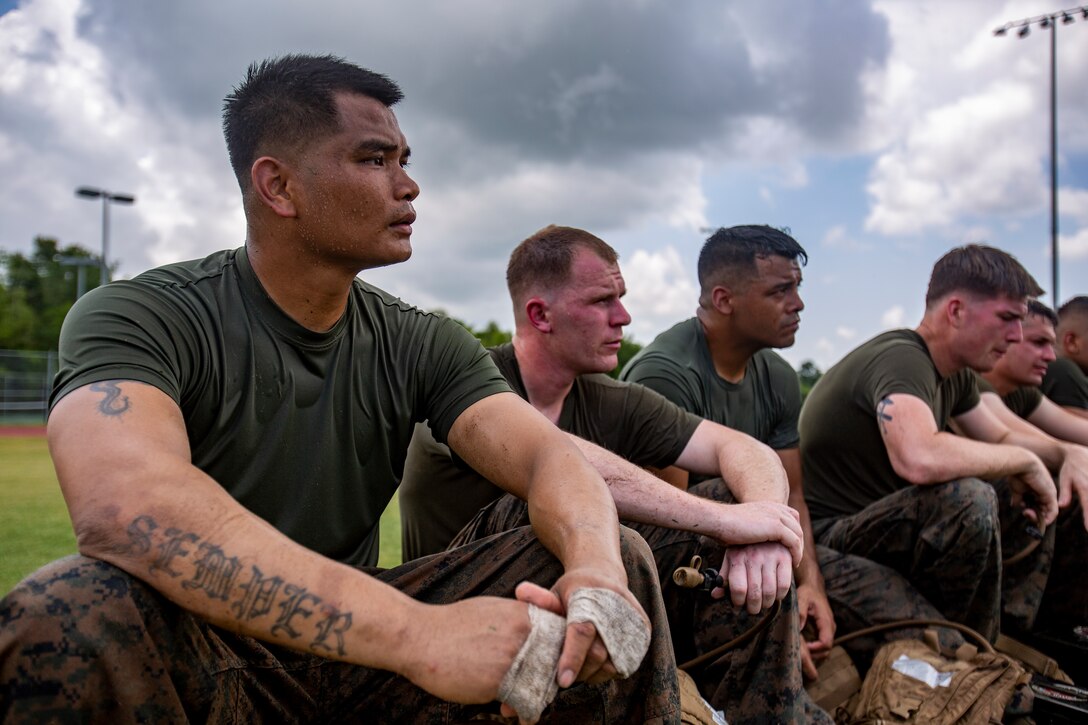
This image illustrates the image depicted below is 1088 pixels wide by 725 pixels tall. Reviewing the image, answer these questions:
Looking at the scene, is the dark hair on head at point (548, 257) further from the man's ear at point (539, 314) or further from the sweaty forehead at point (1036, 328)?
the sweaty forehead at point (1036, 328)

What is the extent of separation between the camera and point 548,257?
364 centimetres

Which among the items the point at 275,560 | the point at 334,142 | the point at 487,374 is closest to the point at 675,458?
the point at 487,374

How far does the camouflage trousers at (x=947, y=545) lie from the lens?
3.46 metres

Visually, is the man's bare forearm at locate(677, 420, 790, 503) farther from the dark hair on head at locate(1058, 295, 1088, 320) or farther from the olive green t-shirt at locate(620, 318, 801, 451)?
the dark hair on head at locate(1058, 295, 1088, 320)

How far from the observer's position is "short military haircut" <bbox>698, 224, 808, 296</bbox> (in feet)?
15.0

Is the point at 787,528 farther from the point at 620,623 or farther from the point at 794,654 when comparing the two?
the point at 620,623

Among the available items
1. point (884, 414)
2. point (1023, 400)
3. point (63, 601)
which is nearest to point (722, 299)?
point (884, 414)

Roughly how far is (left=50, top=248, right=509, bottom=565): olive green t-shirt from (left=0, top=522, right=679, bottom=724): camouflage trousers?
287mm

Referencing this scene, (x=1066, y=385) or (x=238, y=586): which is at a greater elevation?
(x=1066, y=385)

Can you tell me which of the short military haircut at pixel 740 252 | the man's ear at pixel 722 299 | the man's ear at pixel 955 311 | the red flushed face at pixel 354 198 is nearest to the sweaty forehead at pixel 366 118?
the red flushed face at pixel 354 198

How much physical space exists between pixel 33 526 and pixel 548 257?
559cm

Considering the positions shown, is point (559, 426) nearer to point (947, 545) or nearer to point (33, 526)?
point (947, 545)

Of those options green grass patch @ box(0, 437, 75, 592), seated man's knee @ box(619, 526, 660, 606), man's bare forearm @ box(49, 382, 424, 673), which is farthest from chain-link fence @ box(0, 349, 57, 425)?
seated man's knee @ box(619, 526, 660, 606)

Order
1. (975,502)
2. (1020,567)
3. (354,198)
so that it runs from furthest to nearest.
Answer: (1020,567)
(975,502)
(354,198)
